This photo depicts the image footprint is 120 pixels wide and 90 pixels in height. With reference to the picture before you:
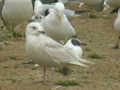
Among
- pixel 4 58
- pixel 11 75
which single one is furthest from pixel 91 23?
pixel 11 75

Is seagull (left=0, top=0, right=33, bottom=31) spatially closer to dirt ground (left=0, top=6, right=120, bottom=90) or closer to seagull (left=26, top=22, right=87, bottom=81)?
dirt ground (left=0, top=6, right=120, bottom=90)

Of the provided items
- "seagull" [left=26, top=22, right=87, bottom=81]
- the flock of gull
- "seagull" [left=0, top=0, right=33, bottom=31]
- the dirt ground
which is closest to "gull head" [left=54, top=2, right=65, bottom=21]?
the flock of gull

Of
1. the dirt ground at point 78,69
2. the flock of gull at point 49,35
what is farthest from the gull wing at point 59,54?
the dirt ground at point 78,69

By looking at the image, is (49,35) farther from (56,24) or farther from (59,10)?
(59,10)

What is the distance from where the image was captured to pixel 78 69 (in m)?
7.80

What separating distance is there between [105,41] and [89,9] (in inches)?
276

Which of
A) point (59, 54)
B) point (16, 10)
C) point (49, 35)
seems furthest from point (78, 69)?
point (16, 10)

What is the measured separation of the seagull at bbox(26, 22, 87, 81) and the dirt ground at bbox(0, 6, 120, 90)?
0.36 meters

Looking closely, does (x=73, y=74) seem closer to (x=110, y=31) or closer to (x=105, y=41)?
(x=105, y=41)

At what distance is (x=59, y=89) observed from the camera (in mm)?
6211

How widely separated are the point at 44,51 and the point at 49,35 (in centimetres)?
239

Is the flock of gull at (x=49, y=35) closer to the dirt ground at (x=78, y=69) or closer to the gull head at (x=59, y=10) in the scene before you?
the gull head at (x=59, y=10)

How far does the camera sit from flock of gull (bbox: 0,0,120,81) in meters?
6.26

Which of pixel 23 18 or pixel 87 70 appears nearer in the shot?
pixel 87 70
